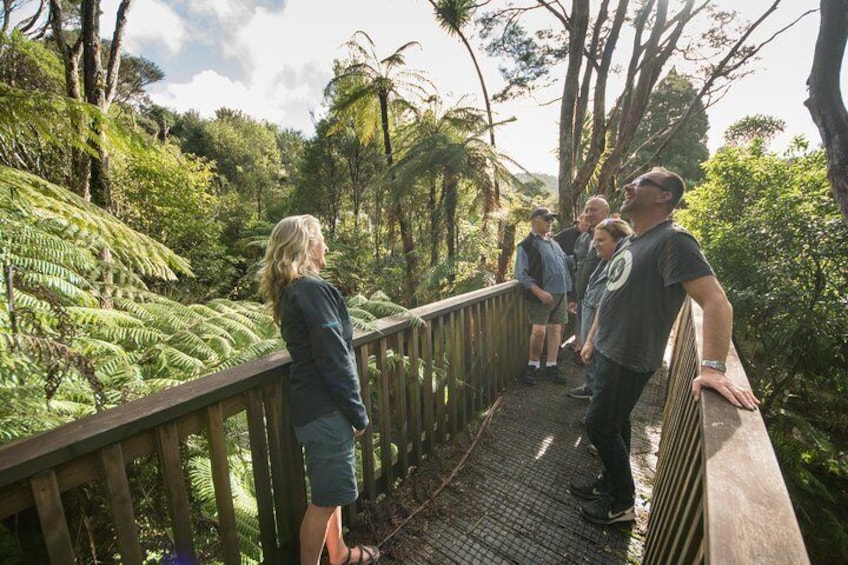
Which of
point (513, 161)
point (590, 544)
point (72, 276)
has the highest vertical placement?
point (513, 161)

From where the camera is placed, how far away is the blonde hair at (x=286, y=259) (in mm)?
1625

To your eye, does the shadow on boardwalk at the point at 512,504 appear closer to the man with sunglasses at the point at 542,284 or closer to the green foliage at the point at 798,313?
the man with sunglasses at the point at 542,284

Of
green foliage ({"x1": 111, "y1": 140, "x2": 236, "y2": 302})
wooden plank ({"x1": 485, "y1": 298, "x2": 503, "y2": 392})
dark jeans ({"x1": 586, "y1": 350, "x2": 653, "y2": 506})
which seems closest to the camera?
dark jeans ({"x1": 586, "y1": 350, "x2": 653, "y2": 506})

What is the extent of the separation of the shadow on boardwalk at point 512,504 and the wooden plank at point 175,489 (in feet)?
3.40

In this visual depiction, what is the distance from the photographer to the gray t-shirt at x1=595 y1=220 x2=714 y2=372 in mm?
1779

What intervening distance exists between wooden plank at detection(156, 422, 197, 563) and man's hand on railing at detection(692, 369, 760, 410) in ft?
6.25

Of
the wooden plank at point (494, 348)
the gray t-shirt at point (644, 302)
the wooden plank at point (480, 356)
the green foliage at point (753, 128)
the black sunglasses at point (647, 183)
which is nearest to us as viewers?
the gray t-shirt at point (644, 302)

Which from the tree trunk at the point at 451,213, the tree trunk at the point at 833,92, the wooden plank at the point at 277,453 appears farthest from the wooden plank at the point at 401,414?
the tree trunk at the point at 833,92

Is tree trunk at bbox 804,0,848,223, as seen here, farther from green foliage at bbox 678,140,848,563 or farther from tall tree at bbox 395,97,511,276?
tall tree at bbox 395,97,511,276

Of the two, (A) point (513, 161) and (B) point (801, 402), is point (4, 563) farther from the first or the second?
(B) point (801, 402)

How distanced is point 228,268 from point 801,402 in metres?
13.8

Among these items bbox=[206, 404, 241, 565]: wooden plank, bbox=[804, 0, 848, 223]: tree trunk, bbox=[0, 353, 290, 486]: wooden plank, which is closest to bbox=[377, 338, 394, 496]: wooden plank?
bbox=[0, 353, 290, 486]: wooden plank

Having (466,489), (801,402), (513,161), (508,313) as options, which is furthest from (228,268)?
(801,402)

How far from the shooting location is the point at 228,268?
11891 millimetres
